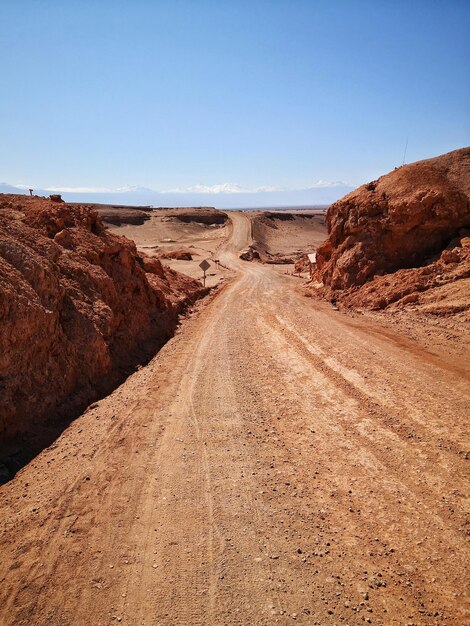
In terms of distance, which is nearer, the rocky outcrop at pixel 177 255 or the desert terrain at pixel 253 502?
the desert terrain at pixel 253 502

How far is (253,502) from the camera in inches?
211

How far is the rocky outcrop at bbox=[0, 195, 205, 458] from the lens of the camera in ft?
23.6

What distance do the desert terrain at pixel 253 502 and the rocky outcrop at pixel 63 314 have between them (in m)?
0.72

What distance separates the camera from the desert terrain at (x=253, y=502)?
402cm

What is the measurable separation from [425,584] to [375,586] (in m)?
0.51

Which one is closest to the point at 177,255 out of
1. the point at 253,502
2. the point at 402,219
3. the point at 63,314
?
the point at 402,219

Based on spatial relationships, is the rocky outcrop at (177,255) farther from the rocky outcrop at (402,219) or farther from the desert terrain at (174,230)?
the rocky outcrop at (402,219)

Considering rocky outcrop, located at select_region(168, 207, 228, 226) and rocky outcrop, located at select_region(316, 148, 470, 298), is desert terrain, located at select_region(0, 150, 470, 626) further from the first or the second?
rocky outcrop, located at select_region(168, 207, 228, 226)

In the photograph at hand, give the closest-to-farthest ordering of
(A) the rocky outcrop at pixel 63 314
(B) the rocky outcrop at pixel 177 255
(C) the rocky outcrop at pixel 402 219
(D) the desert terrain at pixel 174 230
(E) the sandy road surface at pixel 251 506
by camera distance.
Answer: (E) the sandy road surface at pixel 251 506 → (A) the rocky outcrop at pixel 63 314 → (C) the rocky outcrop at pixel 402 219 → (B) the rocky outcrop at pixel 177 255 → (D) the desert terrain at pixel 174 230

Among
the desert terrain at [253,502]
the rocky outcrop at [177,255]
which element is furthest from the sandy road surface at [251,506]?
the rocky outcrop at [177,255]

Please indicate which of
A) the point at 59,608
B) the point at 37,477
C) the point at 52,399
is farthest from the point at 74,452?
the point at 59,608

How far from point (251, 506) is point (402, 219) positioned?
1441cm

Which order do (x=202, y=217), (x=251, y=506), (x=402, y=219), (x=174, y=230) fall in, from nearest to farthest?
1. (x=251, y=506)
2. (x=402, y=219)
3. (x=174, y=230)
4. (x=202, y=217)

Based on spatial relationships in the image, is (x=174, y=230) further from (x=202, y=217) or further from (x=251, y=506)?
(x=251, y=506)
